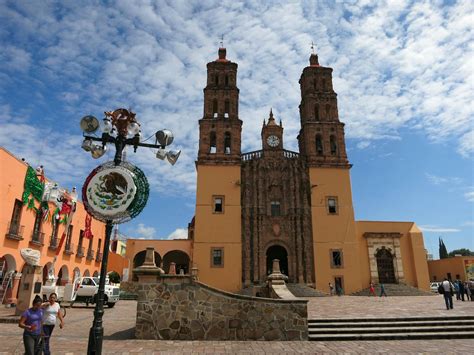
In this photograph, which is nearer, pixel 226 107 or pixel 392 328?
pixel 392 328

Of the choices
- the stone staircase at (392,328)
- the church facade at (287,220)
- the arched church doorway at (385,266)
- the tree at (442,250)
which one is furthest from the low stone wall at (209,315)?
the tree at (442,250)

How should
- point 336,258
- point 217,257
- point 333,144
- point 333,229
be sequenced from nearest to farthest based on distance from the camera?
point 217,257 → point 336,258 → point 333,229 → point 333,144

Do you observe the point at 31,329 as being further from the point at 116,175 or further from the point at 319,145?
the point at 319,145

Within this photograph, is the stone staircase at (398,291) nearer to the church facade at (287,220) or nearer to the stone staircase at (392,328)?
the church facade at (287,220)

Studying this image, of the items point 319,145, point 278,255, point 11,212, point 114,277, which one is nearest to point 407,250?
point 278,255

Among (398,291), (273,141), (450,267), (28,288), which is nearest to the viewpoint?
(28,288)

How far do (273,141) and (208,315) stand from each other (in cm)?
2234

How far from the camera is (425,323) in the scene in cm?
1043

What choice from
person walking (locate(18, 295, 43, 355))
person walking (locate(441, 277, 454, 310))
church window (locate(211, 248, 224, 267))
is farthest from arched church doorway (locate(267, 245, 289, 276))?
person walking (locate(18, 295, 43, 355))

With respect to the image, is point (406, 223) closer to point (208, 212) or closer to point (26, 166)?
point (208, 212)

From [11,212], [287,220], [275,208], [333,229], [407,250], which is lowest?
[407,250]

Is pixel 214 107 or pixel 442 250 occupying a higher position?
pixel 214 107

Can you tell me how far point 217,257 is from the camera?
2638cm

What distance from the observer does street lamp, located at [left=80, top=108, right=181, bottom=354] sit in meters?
6.63
